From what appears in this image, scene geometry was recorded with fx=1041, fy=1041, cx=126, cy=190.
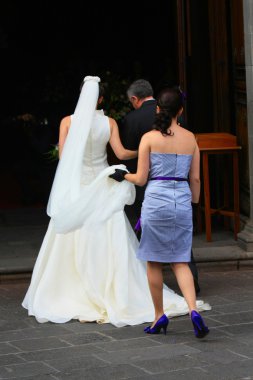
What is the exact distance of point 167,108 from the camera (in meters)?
7.66

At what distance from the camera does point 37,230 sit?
12.4 metres

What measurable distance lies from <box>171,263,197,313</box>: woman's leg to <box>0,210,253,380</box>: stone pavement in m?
0.29

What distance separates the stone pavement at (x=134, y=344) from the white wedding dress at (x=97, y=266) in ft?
0.56

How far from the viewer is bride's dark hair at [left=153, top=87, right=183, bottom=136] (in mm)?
7637

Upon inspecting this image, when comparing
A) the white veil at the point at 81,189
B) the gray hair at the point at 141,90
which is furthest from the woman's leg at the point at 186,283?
the gray hair at the point at 141,90

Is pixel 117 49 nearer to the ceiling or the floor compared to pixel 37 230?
nearer to the ceiling

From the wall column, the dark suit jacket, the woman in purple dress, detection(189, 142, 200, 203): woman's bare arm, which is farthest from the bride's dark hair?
the wall column

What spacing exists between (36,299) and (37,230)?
3.84 meters

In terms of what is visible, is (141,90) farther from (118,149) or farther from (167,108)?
(167,108)

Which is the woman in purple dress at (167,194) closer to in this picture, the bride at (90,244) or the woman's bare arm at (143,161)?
the woman's bare arm at (143,161)

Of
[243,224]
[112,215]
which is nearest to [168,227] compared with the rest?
[112,215]

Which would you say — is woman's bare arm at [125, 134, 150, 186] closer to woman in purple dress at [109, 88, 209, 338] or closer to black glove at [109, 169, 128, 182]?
woman in purple dress at [109, 88, 209, 338]

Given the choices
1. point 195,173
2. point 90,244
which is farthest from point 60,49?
point 195,173

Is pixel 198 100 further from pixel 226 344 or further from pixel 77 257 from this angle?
pixel 226 344
